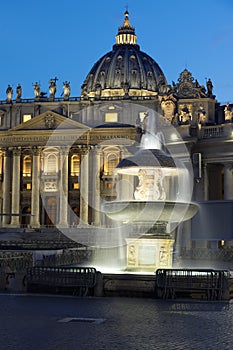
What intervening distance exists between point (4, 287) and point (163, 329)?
7.53m

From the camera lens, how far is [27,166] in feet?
294

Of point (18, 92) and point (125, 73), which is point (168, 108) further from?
point (125, 73)

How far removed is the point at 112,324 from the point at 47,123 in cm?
7513

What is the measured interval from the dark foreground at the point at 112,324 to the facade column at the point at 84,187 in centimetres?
6710

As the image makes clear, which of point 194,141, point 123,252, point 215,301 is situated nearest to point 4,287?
point 215,301

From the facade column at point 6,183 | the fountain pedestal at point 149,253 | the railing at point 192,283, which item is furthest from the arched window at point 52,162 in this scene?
the railing at point 192,283

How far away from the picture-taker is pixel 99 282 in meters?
17.2

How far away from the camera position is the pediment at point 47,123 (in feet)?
282

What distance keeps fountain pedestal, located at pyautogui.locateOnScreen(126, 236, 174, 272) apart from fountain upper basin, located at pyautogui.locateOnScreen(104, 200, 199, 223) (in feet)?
2.03

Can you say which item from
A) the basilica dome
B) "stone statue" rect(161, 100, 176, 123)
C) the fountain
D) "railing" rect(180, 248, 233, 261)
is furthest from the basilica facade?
the fountain

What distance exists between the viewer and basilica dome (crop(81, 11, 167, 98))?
118m

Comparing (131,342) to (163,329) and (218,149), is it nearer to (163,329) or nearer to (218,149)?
(163,329)

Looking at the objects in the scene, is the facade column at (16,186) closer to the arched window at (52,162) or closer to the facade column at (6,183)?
the facade column at (6,183)

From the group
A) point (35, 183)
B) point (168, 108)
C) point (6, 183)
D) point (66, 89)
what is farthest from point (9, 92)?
point (168, 108)
